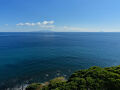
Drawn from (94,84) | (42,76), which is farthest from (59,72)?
(94,84)

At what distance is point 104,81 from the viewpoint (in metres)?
10.9

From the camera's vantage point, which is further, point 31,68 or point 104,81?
point 31,68

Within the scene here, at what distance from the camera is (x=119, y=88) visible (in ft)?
32.6

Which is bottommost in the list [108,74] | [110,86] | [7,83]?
[7,83]

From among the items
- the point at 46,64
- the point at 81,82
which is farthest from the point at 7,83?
the point at 81,82

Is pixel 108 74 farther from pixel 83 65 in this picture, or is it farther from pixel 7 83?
pixel 7 83

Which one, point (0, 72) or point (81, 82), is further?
point (0, 72)

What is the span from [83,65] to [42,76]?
17.3 m

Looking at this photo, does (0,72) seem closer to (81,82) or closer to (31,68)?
(31,68)

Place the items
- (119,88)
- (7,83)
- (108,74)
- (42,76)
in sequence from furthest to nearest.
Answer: (42,76)
(7,83)
(108,74)
(119,88)

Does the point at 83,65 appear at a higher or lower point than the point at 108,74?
lower

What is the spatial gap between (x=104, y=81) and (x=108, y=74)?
1661 millimetres

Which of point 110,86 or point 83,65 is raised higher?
point 110,86

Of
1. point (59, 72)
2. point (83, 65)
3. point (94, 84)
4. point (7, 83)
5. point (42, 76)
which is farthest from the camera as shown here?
point (83, 65)
